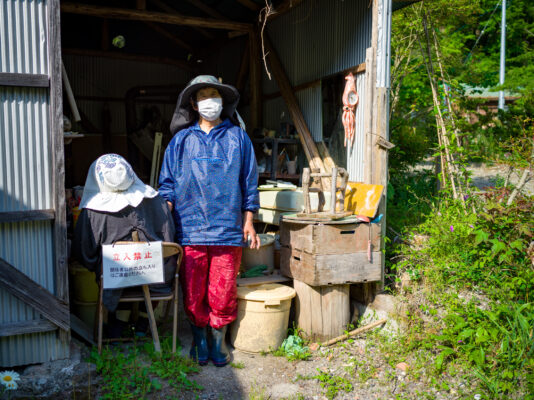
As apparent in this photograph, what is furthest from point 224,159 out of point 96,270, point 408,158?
point 408,158

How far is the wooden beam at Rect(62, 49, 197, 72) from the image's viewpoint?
11.3 metres

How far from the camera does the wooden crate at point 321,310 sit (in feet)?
16.1

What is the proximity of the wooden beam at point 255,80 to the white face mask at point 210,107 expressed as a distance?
4187mm

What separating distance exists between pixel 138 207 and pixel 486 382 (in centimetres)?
326

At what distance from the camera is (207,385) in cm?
409

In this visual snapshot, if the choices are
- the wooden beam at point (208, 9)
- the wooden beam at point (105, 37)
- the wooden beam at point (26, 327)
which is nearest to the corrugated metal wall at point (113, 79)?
the wooden beam at point (105, 37)

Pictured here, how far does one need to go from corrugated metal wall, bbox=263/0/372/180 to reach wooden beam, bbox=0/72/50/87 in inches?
131

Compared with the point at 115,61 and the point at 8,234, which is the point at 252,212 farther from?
the point at 115,61

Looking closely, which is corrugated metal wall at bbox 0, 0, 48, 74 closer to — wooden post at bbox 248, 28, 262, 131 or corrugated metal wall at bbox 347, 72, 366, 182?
corrugated metal wall at bbox 347, 72, 366, 182

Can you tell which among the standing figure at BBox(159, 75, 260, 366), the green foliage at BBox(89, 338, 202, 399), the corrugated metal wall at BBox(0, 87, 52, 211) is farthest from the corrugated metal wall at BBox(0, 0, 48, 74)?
the green foliage at BBox(89, 338, 202, 399)

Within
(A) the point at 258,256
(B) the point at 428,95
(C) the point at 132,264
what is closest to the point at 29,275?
(C) the point at 132,264

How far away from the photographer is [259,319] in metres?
4.62

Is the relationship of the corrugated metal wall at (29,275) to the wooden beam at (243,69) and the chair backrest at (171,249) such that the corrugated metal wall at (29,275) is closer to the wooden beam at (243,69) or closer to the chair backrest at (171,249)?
the chair backrest at (171,249)

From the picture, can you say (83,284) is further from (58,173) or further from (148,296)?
(58,173)
